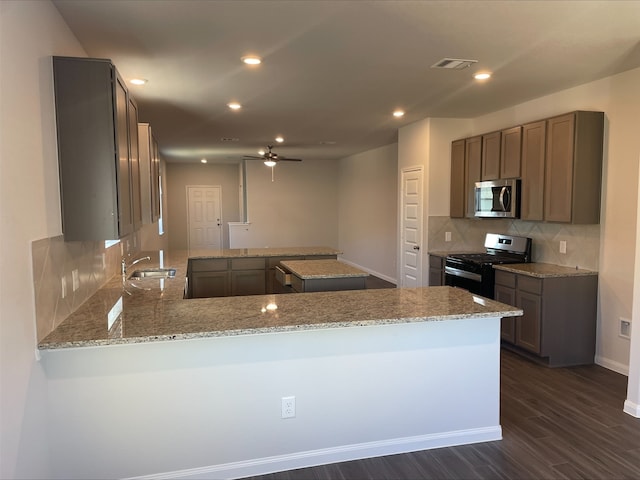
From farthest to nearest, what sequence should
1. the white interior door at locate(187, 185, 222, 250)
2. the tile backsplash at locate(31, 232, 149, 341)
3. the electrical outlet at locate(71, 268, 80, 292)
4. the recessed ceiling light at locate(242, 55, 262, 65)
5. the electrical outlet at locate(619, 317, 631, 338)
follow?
the white interior door at locate(187, 185, 222, 250) < the electrical outlet at locate(619, 317, 631, 338) < the recessed ceiling light at locate(242, 55, 262, 65) < the electrical outlet at locate(71, 268, 80, 292) < the tile backsplash at locate(31, 232, 149, 341)

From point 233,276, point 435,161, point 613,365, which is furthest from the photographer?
point 435,161

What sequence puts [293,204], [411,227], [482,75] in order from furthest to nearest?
[293,204]
[411,227]
[482,75]

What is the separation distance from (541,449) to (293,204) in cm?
843

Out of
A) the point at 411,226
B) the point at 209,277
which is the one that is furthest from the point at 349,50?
the point at 411,226

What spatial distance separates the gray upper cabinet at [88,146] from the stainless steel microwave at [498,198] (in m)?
3.81

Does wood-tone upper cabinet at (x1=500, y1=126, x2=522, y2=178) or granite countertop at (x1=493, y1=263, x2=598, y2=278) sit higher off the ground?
wood-tone upper cabinet at (x1=500, y1=126, x2=522, y2=178)

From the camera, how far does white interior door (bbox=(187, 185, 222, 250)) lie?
11516 millimetres

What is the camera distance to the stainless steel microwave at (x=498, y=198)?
4582mm

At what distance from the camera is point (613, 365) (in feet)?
13.0

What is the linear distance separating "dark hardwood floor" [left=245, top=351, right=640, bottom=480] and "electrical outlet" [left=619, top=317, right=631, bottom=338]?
0.46 metres

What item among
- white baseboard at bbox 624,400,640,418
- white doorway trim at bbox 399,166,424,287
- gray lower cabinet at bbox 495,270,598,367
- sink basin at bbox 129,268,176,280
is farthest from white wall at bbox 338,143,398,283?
white baseboard at bbox 624,400,640,418

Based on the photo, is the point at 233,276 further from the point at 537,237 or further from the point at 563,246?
the point at 563,246

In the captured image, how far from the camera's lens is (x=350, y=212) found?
10.1 m

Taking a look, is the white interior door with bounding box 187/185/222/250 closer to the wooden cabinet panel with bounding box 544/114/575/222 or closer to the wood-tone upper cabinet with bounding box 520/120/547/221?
the wood-tone upper cabinet with bounding box 520/120/547/221
